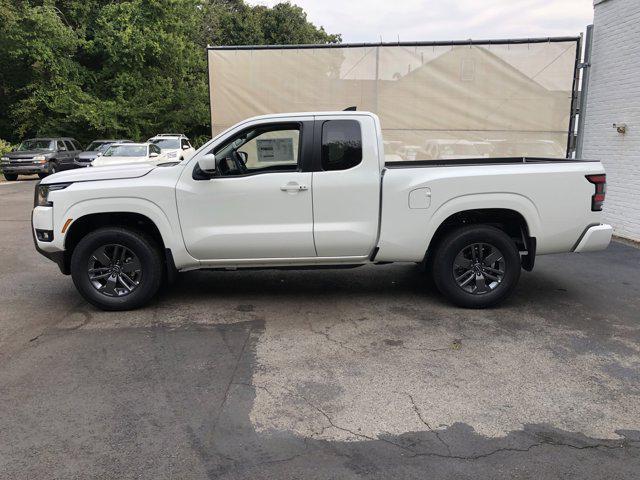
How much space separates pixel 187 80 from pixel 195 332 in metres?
34.0

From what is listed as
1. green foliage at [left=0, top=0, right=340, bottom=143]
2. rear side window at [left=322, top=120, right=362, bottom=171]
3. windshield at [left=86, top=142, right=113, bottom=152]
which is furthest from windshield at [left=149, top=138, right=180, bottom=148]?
rear side window at [left=322, top=120, right=362, bottom=171]

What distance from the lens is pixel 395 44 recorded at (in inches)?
400

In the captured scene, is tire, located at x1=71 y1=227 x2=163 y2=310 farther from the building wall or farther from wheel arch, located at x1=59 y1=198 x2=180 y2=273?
the building wall

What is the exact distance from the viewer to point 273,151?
6.02 m

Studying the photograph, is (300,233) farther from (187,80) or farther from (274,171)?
(187,80)

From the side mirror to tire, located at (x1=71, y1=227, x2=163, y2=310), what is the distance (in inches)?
39.4

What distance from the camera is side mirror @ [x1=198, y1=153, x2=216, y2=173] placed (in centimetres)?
510

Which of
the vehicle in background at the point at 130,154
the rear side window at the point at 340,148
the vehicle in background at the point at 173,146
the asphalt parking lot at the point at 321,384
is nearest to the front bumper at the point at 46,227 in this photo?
the asphalt parking lot at the point at 321,384

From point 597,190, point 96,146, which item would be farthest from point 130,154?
point 597,190

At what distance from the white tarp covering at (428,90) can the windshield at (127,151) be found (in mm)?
9350

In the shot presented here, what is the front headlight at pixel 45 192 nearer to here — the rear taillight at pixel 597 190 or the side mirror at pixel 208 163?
the side mirror at pixel 208 163

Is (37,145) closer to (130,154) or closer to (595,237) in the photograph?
(130,154)

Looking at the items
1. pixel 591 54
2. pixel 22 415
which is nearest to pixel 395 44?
pixel 591 54

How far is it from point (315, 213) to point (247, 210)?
68cm
